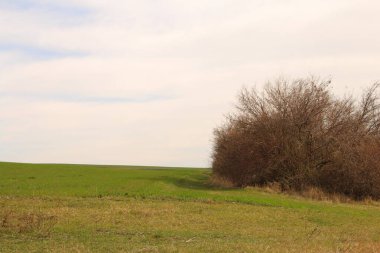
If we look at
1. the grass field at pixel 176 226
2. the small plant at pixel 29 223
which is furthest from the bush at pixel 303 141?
the small plant at pixel 29 223

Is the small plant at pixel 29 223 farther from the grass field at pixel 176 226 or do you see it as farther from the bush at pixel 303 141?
the bush at pixel 303 141

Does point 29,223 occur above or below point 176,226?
above

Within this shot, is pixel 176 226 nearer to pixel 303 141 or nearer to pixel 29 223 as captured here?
pixel 29 223

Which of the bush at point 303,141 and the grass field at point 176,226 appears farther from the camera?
the bush at point 303,141

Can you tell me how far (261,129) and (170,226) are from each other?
28.6 meters

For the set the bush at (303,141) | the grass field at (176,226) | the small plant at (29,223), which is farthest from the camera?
the bush at (303,141)

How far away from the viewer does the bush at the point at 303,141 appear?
43688 mm

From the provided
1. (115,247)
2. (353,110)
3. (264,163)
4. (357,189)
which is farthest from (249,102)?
(115,247)

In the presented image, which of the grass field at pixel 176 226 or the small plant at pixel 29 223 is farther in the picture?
the small plant at pixel 29 223

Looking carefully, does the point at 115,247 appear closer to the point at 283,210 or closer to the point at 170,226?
the point at 170,226

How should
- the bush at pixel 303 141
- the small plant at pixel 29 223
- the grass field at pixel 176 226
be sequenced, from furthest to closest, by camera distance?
the bush at pixel 303 141 → the small plant at pixel 29 223 → the grass field at pixel 176 226

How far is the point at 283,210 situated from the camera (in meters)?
27.0

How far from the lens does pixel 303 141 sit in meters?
45.8

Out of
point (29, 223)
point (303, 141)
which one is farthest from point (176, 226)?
point (303, 141)
